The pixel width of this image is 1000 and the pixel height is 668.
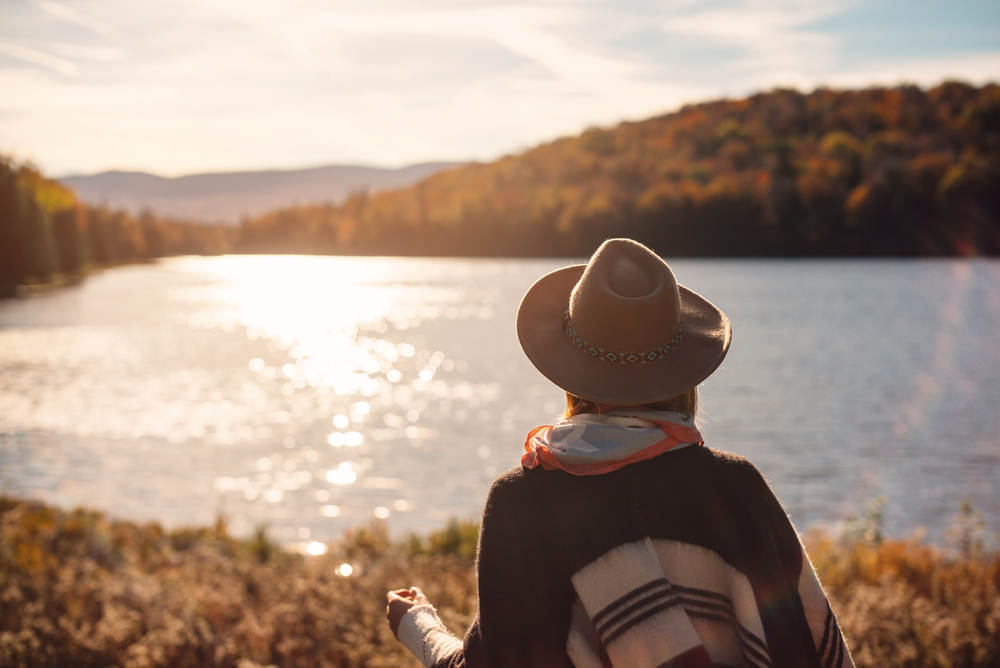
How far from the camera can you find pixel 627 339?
→ 184cm

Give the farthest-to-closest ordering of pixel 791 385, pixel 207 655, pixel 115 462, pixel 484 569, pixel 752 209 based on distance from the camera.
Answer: pixel 752 209
pixel 791 385
pixel 115 462
pixel 207 655
pixel 484 569

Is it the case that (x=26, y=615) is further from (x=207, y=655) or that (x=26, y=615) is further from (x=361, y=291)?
(x=361, y=291)

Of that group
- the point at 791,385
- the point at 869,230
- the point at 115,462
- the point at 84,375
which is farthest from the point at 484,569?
the point at 869,230

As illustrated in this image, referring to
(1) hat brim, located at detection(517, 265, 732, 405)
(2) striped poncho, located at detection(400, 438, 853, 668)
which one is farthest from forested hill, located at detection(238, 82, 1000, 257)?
(2) striped poncho, located at detection(400, 438, 853, 668)

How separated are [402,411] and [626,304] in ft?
72.6

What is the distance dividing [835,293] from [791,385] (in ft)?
128

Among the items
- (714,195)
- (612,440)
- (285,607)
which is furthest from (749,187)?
(612,440)

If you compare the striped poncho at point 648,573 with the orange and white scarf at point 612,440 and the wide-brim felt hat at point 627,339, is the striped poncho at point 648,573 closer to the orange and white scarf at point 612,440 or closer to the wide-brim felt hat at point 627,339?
the orange and white scarf at point 612,440

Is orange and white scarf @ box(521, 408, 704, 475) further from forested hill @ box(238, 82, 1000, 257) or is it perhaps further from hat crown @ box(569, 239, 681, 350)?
forested hill @ box(238, 82, 1000, 257)

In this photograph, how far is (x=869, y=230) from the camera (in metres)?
106

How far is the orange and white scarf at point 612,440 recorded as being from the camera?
1779 mm

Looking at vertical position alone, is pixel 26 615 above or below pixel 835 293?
above

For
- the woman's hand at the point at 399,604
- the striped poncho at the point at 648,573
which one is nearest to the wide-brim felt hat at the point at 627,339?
the striped poncho at the point at 648,573

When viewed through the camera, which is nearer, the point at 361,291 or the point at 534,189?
the point at 361,291
